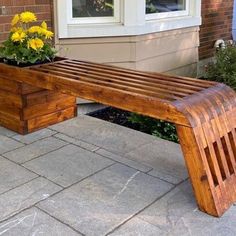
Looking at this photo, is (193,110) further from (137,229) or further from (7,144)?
(7,144)

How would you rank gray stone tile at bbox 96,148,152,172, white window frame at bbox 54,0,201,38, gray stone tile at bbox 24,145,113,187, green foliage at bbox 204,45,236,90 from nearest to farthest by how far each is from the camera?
1. gray stone tile at bbox 24,145,113,187
2. gray stone tile at bbox 96,148,152,172
3. white window frame at bbox 54,0,201,38
4. green foliage at bbox 204,45,236,90

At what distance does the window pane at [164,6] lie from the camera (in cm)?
477

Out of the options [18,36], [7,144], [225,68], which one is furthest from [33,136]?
[225,68]

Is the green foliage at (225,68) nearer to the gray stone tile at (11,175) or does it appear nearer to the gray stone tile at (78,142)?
the gray stone tile at (78,142)

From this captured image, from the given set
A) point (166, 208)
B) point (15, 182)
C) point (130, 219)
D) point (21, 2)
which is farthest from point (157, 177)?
point (21, 2)

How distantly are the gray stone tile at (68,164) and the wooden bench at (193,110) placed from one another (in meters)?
0.54

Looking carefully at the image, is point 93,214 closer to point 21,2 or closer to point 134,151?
point 134,151

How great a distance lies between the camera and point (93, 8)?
438 centimetres

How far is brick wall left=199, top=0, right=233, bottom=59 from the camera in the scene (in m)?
5.67

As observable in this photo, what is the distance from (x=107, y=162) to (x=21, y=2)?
1886mm

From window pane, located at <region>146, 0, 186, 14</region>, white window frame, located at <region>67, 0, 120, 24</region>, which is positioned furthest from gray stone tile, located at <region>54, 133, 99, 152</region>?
window pane, located at <region>146, 0, 186, 14</region>

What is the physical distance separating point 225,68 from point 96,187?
288 cm

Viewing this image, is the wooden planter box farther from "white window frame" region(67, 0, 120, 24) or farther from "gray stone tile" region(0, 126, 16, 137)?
"white window frame" region(67, 0, 120, 24)

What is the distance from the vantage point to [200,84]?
9.53 ft
